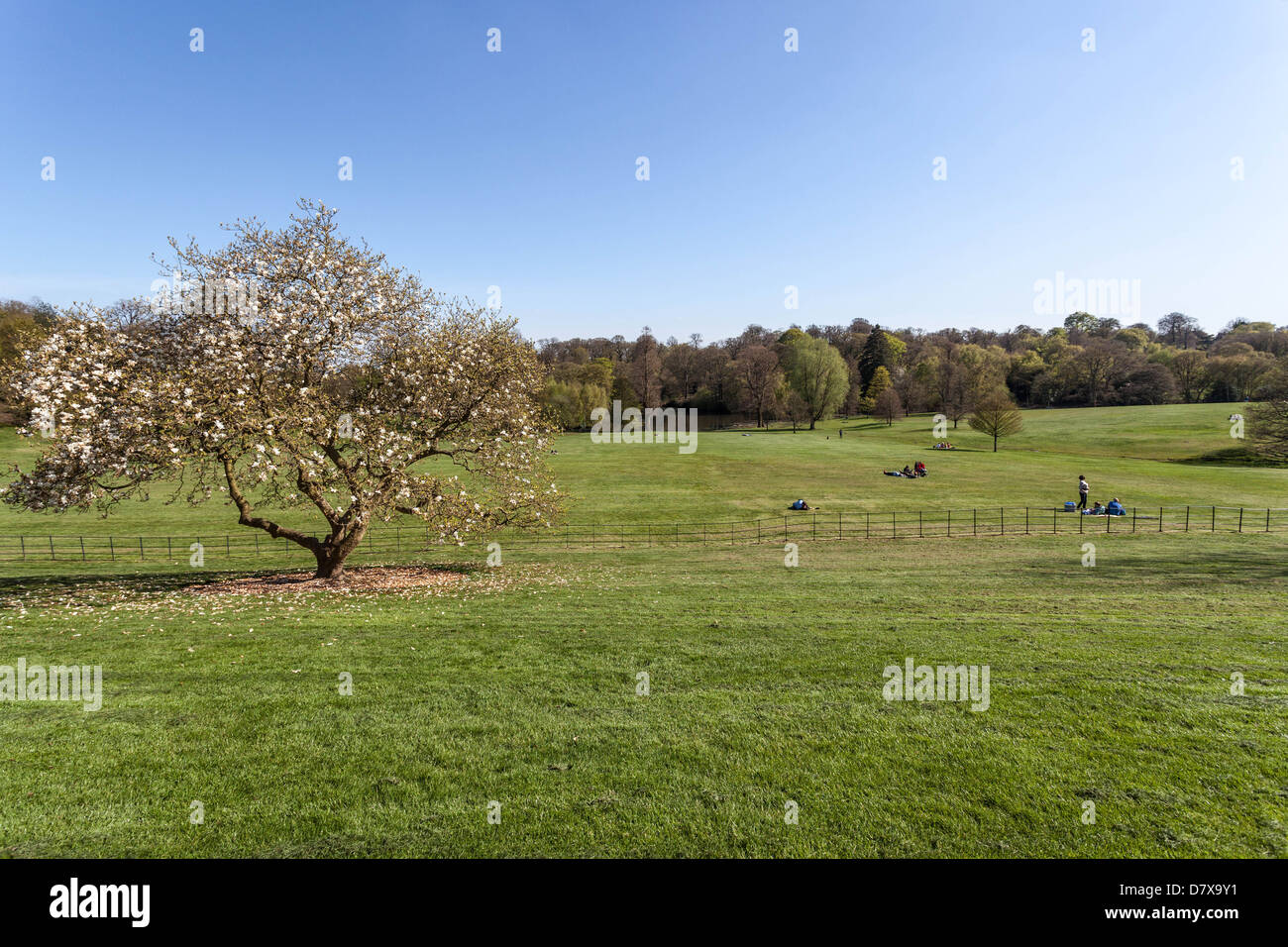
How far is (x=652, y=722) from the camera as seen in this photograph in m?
9.10

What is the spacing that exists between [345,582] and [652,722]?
15165 millimetres

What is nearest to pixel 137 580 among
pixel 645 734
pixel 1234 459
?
pixel 645 734

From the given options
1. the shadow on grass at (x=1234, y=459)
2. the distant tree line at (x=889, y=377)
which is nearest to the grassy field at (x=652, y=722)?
the shadow on grass at (x=1234, y=459)

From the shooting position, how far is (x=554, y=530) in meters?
36.9

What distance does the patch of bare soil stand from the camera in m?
19.0

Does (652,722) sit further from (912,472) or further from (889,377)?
(889,377)

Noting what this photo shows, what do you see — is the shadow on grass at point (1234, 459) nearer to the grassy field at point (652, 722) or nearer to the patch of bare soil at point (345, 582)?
the grassy field at point (652, 722)

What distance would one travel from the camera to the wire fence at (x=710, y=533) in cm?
3148

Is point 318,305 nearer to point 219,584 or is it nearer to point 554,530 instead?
point 219,584
